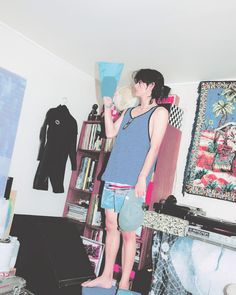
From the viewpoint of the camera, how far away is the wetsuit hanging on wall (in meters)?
3.21

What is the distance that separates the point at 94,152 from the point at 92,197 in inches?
22.1

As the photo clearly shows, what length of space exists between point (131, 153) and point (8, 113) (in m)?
1.48

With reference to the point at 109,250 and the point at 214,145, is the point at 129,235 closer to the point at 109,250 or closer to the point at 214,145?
the point at 109,250

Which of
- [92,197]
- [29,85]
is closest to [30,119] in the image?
[29,85]

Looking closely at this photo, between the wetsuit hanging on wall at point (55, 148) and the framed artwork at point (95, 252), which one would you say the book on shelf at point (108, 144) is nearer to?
the wetsuit hanging on wall at point (55, 148)

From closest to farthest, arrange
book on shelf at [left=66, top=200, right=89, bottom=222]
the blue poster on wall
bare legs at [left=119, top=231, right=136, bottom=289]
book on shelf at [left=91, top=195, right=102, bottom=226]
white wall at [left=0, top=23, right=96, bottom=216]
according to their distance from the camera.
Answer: bare legs at [left=119, top=231, right=136, bottom=289]
the blue poster on wall
white wall at [left=0, top=23, right=96, bottom=216]
book on shelf at [left=91, top=195, right=102, bottom=226]
book on shelf at [left=66, top=200, right=89, bottom=222]

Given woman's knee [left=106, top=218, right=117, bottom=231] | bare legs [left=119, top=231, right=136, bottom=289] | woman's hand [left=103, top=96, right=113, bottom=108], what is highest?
woman's hand [left=103, top=96, right=113, bottom=108]

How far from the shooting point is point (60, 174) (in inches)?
133

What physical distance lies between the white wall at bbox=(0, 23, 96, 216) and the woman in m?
1.42

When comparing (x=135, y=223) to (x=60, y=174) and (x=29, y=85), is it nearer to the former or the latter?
(x=60, y=174)

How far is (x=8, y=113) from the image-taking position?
114 inches

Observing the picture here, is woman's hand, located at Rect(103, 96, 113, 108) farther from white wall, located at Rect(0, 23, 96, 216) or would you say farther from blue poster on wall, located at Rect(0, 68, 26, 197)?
white wall, located at Rect(0, 23, 96, 216)

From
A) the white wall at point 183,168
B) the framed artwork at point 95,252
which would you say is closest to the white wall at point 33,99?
the framed artwork at point 95,252

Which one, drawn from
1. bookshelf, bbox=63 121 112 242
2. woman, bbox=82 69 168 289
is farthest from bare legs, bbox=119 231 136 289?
bookshelf, bbox=63 121 112 242
